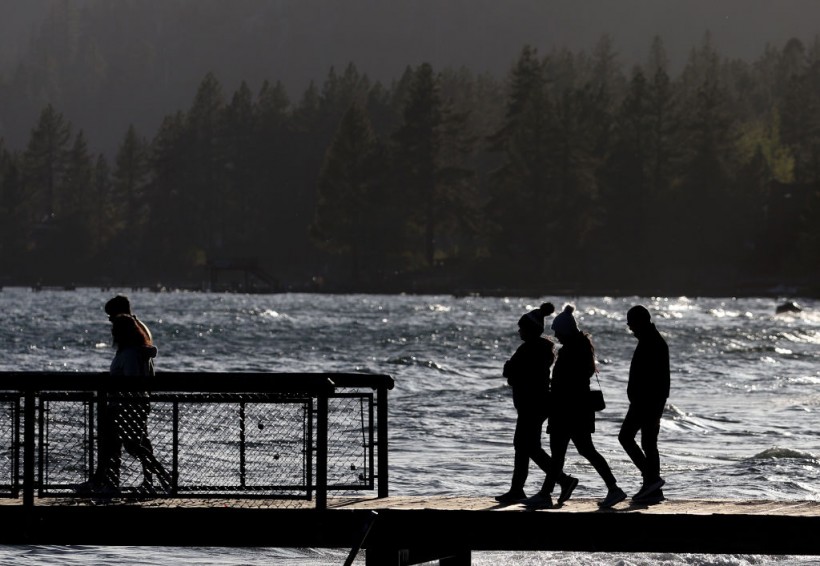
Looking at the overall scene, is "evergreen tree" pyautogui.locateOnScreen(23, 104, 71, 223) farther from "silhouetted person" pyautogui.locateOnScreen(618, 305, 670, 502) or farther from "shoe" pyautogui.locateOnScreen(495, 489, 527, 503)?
"shoe" pyautogui.locateOnScreen(495, 489, 527, 503)

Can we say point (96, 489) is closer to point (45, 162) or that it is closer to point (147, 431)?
point (147, 431)

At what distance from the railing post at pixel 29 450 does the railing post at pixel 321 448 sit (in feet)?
7.50

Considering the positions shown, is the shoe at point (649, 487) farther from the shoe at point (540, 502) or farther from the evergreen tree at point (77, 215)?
the evergreen tree at point (77, 215)

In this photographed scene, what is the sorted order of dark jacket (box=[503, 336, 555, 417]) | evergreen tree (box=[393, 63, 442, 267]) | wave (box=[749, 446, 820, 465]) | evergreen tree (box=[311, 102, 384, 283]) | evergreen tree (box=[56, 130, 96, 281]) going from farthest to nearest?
evergreen tree (box=[56, 130, 96, 281]), evergreen tree (box=[393, 63, 442, 267]), evergreen tree (box=[311, 102, 384, 283]), wave (box=[749, 446, 820, 465]), dark jacket (box=[503, 336, 555, 417])

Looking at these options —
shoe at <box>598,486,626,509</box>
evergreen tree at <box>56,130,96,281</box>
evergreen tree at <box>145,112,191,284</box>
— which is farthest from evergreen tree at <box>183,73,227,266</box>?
shoe at <box>598,486,626,509</box>

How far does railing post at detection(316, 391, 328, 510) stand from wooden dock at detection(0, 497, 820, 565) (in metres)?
0.13

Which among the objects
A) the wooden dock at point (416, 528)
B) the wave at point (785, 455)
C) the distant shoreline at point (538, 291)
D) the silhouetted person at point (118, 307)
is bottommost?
the wave at point (785, 455)

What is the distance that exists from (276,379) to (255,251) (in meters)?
136

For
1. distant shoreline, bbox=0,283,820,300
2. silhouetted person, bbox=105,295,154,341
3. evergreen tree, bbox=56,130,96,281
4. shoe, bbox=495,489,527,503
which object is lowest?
shoe, bbox=495,489,527,503

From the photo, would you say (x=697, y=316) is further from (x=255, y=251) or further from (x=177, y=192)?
(x=177, y=192)

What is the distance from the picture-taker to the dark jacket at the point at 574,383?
13398mm

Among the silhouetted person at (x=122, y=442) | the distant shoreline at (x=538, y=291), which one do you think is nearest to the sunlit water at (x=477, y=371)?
the silhouetted person at (x=122, y=442)

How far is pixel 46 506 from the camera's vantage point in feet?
41.1

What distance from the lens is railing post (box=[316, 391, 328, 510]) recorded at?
39.9ft
